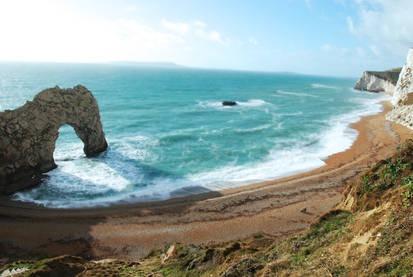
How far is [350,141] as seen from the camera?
37500 millimetres

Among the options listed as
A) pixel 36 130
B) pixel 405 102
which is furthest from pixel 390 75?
pixel 36 130

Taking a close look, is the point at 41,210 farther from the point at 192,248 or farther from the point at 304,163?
the point at 304,163

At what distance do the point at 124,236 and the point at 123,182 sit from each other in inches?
360

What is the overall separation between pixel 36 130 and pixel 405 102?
6137cm

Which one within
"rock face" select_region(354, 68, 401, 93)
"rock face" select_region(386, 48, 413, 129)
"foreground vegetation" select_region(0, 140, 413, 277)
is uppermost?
"rock face" select_region(354, 68, 401, 93)

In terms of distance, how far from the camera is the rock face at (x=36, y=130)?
22109 mm

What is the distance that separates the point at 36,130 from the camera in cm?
2425

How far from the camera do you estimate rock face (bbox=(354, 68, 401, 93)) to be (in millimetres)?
100438

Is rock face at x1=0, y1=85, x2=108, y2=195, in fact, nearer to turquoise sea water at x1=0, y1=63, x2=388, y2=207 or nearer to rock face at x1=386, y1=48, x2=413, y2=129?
turquoise sea water at x1=0, y1=63, x2=388, y2=207

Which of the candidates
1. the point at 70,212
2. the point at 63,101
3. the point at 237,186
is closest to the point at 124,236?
the point at 70,212

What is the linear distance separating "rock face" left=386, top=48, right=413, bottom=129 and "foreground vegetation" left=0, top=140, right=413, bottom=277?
4172 centimetres

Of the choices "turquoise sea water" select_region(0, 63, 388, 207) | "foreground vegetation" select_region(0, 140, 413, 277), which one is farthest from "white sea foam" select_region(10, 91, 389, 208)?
"foreground vegetation" select_region(0, 140, 413, 277)

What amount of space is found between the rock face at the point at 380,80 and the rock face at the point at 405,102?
44276 mm

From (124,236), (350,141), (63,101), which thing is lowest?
(124,236)
